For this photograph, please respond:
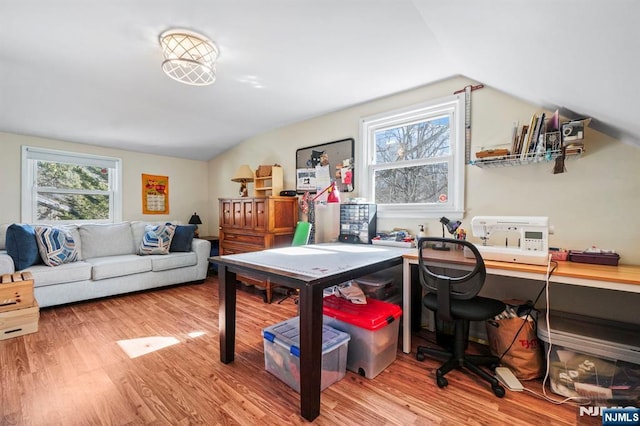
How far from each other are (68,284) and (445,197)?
12.7ft

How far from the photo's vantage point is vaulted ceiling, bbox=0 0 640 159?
3.83 ft

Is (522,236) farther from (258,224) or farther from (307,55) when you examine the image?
(258,224)

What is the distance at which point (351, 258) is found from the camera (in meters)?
1.89

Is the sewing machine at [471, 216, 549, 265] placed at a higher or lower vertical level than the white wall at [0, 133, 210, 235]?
lower

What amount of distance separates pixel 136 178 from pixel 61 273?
1759 millimetres

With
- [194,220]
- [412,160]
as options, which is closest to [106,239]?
[194,220]

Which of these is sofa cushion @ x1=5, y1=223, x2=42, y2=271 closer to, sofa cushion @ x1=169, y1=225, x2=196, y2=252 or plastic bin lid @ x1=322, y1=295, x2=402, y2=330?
sofa cushion @ x1=169, y1=225, x2=196, y2=252

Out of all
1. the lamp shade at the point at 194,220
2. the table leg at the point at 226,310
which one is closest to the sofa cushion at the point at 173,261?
the lamp shade at the point at 194,220

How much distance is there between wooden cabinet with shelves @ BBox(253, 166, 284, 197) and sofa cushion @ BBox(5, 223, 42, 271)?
2.38 metres

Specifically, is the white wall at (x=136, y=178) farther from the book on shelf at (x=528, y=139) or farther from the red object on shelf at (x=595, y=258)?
the red object on shelf at (x=595, y=258)

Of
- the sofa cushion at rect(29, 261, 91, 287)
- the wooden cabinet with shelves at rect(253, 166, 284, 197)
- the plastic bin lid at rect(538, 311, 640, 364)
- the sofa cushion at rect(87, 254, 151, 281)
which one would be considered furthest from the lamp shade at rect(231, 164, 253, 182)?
the plastic bin lid at rect(538, 311, 640, 364)

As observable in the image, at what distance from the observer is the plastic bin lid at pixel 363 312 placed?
170cm

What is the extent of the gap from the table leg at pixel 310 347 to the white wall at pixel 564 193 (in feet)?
5.11

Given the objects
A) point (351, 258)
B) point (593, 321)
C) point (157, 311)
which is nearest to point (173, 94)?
point (157, 311)
